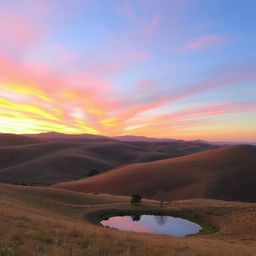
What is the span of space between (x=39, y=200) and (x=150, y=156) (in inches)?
5723

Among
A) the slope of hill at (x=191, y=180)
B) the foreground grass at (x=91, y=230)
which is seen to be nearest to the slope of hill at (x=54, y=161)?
the slope of hill at (x=191, y=180)

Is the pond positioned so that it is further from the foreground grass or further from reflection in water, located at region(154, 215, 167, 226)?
the foreground grass

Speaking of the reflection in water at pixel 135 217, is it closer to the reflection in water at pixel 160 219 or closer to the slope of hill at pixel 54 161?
the reflection in water at pixel 160 219

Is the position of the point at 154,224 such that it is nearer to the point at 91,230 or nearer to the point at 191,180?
the point at 91,230

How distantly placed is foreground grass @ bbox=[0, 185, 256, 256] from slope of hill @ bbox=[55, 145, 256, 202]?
99.8 ft

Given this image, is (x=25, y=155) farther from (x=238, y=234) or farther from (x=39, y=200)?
(x=238, y=234)

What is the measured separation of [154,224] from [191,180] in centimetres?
4542

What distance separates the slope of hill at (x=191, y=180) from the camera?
242 feet

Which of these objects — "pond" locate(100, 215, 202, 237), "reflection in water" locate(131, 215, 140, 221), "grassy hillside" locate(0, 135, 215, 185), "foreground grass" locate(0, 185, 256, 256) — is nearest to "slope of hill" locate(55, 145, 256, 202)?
"grassy hillside" locate(0, 135, 215, 185)

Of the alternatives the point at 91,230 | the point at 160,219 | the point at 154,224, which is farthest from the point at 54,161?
the point at 91,230

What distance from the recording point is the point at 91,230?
17750 mm

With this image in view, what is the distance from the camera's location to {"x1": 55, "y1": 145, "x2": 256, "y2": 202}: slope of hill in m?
73.8

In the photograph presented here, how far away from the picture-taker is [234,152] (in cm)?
10638

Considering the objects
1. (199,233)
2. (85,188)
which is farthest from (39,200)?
(85,188)
